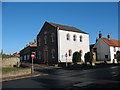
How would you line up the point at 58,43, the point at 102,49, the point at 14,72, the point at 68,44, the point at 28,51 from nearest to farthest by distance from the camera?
the point at 14,72, the point at 58,43, the point at 68,44, the point at 28,51, the point at 102,49

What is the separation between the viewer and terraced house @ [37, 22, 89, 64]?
109 ft

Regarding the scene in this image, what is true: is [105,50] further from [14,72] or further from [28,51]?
[14,72]

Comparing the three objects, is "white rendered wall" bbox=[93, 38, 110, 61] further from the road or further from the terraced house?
the road

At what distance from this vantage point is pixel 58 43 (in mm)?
32781

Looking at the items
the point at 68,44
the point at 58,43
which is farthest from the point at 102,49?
the point at 58,43

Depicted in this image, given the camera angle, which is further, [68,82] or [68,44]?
[68,44]

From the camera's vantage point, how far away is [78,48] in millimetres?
36656

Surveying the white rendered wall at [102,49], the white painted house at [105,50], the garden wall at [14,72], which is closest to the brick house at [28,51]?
the white painted house at [105,50]

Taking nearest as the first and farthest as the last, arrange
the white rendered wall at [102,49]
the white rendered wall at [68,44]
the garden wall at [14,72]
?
the garden wall at [14,72], the white rendered wall at [68,44], the white rendered wall at [102,49]

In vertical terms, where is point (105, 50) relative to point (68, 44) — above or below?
below

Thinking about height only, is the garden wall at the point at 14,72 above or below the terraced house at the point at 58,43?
below

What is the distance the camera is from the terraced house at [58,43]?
33.1 metres

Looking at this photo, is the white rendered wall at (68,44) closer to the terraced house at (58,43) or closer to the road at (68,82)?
the terraced house at (58,43)

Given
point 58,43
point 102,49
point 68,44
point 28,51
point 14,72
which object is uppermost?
point 58,43
